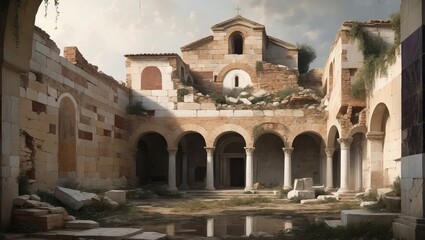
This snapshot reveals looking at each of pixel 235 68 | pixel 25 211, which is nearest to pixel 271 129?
pixel 235 68

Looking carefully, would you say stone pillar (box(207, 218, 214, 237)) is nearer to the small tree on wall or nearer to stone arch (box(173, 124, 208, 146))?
stone arch (box(173, 124, 208, 146))

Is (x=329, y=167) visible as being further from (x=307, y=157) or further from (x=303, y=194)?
(x=303, y=194)

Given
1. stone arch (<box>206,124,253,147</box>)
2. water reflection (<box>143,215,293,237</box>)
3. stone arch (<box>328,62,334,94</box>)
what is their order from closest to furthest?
water reflection (<box>143,215,293,237</box>), stone arch (<box>328,62,334,94</box>), stone arch (<box>206,124,253,147</box>)

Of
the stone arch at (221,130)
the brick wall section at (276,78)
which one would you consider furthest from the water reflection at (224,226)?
the brick wall section at (276,78)

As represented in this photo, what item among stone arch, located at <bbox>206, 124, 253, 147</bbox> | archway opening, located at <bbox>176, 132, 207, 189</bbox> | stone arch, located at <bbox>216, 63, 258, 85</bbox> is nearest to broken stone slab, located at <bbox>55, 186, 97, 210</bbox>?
stone arch, located at <bbox>206, 124, 253, 147</bbox>

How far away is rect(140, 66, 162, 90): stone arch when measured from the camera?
26750 mm

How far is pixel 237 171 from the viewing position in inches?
1160

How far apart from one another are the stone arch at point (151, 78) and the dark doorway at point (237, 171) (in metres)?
6.55

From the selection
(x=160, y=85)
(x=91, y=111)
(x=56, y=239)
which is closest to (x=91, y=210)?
(x=56, y=239)

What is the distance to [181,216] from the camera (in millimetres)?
14625

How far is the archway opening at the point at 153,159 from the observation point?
94.5 feet

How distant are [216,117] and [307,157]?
6300 millimetres

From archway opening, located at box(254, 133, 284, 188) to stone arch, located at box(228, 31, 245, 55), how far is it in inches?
245

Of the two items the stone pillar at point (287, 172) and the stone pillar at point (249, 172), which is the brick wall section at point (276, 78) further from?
the stone pillar at point (249, 172)
